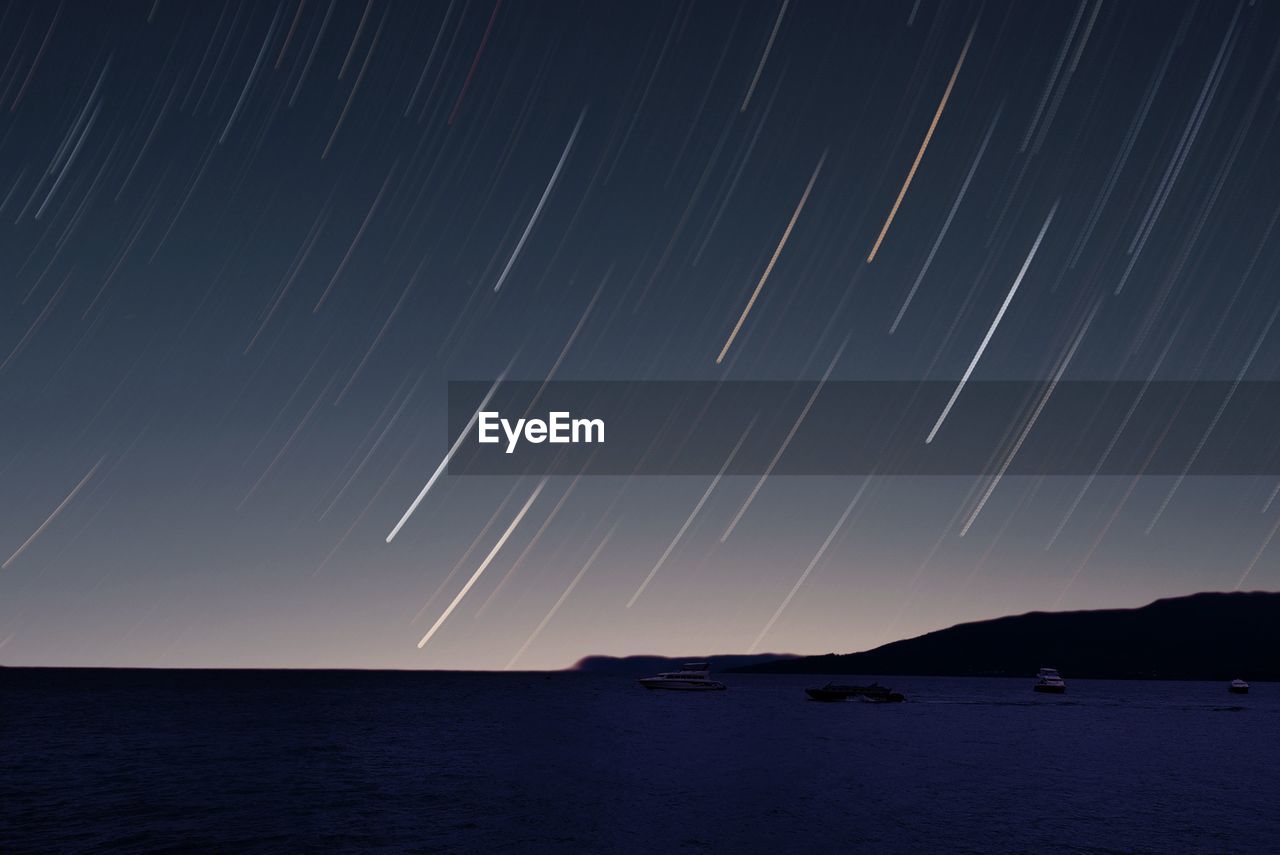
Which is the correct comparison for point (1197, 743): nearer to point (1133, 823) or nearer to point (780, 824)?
point (1133, 823)

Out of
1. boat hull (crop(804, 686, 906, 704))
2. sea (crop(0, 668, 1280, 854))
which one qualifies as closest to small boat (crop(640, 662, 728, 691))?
boat hull (crop(804, 686, 906, 704))

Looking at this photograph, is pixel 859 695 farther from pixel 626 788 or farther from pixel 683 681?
pixel 626 788

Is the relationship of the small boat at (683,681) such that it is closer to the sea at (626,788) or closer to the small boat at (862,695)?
the small boat at (862,695)

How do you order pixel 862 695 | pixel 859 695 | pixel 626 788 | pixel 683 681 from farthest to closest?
pixel 683 681
pixel 859 695
pixel 862 695
pixel 626 788

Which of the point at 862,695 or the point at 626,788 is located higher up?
the point at 862,695

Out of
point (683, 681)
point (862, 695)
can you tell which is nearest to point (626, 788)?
point (862, 695)

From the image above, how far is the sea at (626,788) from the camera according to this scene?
33.3 metres

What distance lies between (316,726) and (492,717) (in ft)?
83.5

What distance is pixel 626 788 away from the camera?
153 feet

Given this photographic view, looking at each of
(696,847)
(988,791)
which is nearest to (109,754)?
(696,847)

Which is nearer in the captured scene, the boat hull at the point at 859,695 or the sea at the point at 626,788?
the sea at the point at 626,788

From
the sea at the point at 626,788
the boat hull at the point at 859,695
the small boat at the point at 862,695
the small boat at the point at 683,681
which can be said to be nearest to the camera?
the sea at the point at 626,788

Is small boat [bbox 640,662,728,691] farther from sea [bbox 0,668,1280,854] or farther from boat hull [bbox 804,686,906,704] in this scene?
sea [bbox 0,668,1280,854]

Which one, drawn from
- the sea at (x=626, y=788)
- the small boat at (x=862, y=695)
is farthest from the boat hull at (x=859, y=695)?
the sea at (x=626, y=788)
